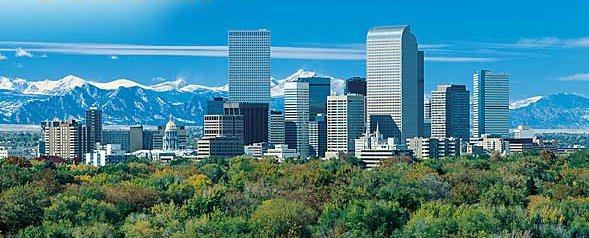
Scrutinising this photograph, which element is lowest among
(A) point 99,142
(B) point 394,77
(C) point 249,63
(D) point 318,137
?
(A) point 99,142

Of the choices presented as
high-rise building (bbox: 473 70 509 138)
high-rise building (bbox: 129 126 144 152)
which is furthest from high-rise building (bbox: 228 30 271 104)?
high-rise building (bbox: 129 126 144 152)

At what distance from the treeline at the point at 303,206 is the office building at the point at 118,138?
92.2m

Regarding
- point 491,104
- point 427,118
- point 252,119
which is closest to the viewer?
point 252,119

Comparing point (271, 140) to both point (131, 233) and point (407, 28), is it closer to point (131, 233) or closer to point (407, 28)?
point (407, 28)

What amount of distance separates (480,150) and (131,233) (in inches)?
3943

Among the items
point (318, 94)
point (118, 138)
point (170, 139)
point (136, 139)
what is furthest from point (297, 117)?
point (118, 138)

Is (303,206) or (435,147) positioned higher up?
(435,147)

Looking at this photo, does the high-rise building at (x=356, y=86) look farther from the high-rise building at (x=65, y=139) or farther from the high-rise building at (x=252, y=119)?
the high-rise building at (x=65, y=139)

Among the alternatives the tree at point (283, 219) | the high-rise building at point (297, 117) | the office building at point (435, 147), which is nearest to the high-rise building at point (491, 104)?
the high-rise building at point (297, 117)

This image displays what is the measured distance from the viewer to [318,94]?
167m

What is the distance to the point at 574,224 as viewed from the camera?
38.4 meters

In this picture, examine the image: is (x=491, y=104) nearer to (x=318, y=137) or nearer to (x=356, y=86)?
(x=356, y=86)

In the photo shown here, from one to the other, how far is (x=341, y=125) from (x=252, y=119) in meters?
12.9

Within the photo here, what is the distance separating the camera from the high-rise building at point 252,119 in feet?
483
